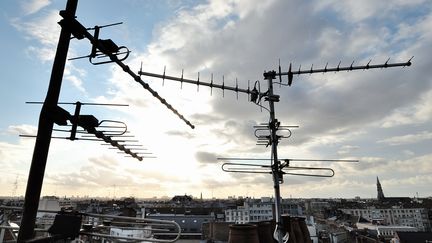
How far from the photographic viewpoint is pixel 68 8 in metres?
4.33

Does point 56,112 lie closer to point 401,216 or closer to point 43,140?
point 43,140

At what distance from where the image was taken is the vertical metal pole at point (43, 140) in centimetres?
367

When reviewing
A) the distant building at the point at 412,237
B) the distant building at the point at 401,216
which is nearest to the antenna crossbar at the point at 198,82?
the distant building at the point at 412,237

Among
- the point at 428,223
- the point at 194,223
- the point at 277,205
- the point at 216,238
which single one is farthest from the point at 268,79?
the point at 428,223

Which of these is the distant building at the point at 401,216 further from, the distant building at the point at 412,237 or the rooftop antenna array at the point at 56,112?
the rooftop antenna array at the point at 56,112

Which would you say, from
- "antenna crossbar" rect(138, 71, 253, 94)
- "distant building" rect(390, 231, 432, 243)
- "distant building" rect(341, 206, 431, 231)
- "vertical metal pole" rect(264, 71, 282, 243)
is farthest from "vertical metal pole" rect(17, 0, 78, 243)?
"distant building" rect(341, 206, 431, 231)

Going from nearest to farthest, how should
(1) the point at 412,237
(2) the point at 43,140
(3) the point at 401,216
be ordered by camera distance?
(2) the point at 43,140 → (1) the point at 412,237 → (3) the point at 401,216

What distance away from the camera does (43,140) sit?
3.87 meters

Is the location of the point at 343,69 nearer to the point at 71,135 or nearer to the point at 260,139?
the point at 260,139

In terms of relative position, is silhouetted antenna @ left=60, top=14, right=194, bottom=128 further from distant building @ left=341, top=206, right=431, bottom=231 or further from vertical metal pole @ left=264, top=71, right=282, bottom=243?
distant building @ left=341, top=206, right=431, bottom=231

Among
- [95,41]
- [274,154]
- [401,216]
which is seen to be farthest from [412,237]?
[401,216]

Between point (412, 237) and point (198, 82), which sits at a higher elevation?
point (198, 82)

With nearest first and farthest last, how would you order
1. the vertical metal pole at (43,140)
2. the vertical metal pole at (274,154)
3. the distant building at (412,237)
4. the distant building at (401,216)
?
the vertical metal pole at (43,140), the vertical metal pole at (274,154), the distant building at (412,237), the distant building at (401,216)

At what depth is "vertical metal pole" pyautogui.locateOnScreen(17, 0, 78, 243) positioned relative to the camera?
3.67 metres
